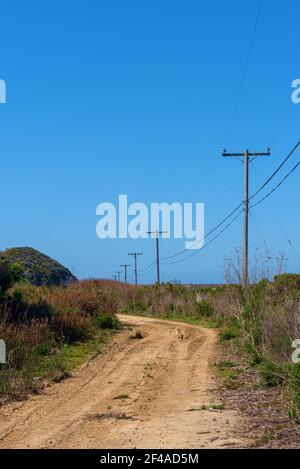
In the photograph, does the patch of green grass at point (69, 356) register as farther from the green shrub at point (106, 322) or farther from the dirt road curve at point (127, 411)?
the green shrub at point (106, 322)

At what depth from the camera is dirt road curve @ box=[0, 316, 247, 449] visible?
8766mm

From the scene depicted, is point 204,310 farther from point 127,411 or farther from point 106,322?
point 127,411

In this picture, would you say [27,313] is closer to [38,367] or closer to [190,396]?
[38,367]

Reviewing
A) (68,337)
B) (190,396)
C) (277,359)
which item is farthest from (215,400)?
(68,337)

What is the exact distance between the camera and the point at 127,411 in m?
10.8

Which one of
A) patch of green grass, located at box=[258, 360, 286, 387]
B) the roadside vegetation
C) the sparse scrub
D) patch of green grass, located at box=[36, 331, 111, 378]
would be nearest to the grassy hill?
the sparse scrub

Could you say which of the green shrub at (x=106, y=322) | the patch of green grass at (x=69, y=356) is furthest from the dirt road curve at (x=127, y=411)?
the green shrub at (x=106, y=322)

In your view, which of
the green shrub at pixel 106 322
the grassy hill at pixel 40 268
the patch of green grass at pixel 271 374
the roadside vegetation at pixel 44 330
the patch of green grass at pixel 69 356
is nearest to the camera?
the patch of green grass at pixel 271 374

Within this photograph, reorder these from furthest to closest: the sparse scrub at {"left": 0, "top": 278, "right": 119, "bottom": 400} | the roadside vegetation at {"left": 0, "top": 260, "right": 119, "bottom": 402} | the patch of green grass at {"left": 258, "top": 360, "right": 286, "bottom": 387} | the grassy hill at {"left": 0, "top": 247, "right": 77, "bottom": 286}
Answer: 1. the grassy hill at {"left": 0, "top": 247, "right": 77, "bottom": 286}
2. the roadside vegetation at {"left": 0, "top": 260, "right": 119, "bottom": 402}
3. the sparse scrub at {"left": 0, "top": 278, "right": 119, "bottom": 400}
4. the patch of green grass at {"left": 258, "top": 360, "right": 286, "bottom": 387}

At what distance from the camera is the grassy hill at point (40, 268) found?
45625mm

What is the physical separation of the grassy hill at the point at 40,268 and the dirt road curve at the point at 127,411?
28.2m

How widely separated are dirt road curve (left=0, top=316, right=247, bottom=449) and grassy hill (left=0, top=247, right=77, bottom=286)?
28162mm

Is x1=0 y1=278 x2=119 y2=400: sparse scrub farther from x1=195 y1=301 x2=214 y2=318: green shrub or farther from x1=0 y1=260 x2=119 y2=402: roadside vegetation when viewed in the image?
x1=195 y1=301 x2=214 y2=318: green shrub

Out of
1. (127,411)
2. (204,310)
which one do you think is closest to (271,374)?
(127,411)
